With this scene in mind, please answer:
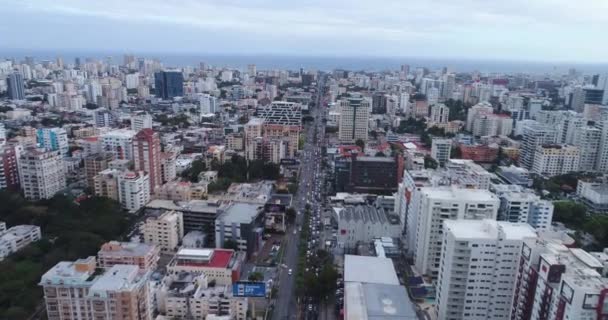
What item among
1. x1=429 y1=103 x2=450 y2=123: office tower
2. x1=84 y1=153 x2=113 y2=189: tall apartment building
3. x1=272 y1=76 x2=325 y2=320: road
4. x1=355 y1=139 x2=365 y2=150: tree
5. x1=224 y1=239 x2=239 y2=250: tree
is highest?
x1=429 y1=103 x2=450 y2=123: office tower

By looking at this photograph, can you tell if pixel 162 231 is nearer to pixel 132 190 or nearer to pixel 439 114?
pixel 132 190

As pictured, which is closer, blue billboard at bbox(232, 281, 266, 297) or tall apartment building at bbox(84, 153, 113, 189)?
blue billboard at bbox(232, 281, 266, 297)

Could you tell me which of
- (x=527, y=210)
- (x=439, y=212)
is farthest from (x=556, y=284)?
(x=527, y=210)

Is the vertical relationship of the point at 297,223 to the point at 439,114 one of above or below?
below

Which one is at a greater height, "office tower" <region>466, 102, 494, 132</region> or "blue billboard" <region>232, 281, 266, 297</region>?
"office tower" <region>466, 102, 494, 132</region>

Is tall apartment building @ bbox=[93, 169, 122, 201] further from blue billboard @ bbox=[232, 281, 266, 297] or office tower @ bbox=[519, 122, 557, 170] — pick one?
office tower @ bbox=[519, 122, 557, 170]

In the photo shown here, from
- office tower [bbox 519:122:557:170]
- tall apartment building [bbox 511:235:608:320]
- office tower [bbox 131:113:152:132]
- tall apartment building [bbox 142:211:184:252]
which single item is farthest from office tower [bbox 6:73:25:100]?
tall apartment building [bbox 511:235:608:320]

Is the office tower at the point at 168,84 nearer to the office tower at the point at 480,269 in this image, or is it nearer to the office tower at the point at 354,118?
the office tower at the point at 354,118
